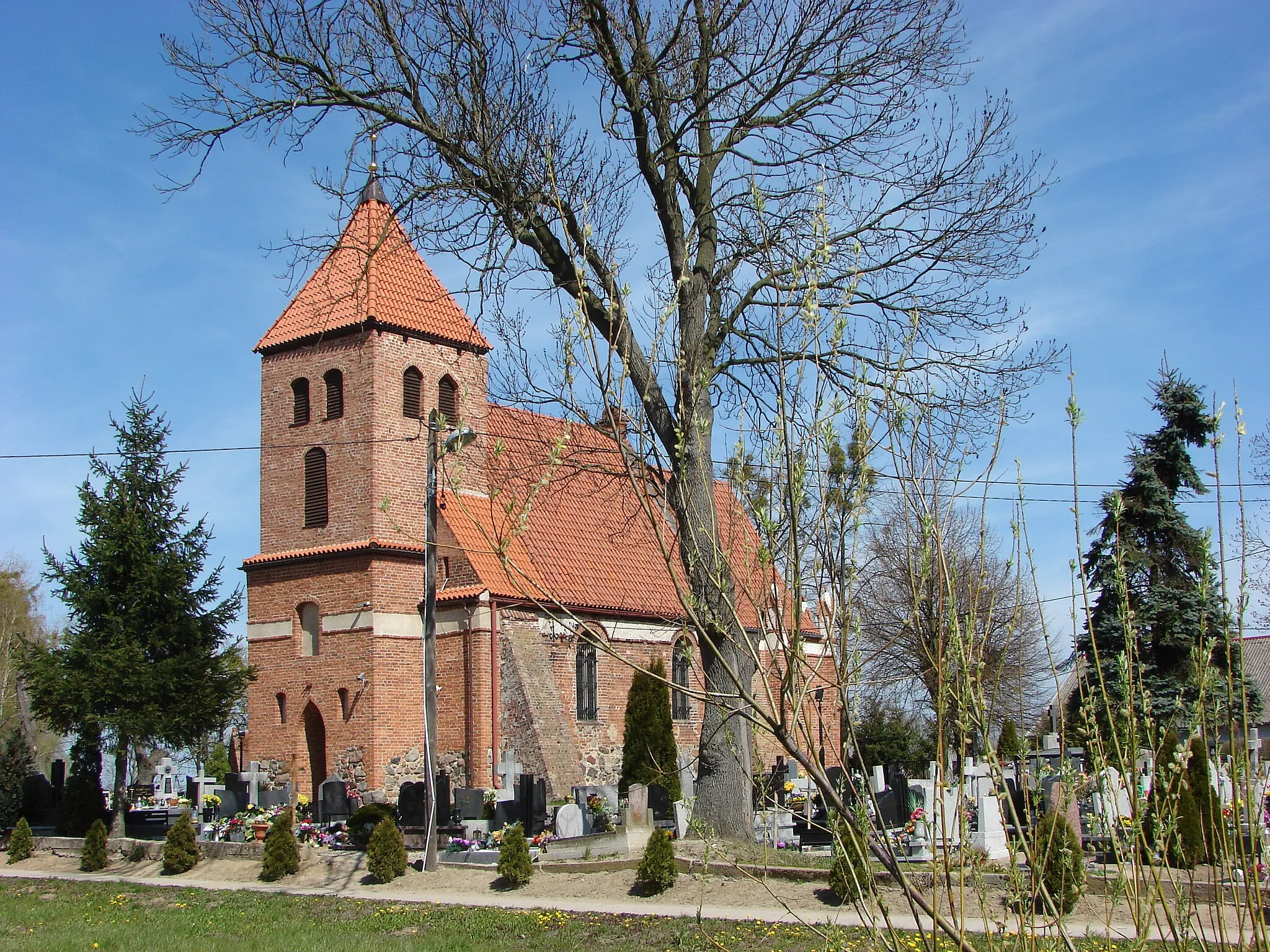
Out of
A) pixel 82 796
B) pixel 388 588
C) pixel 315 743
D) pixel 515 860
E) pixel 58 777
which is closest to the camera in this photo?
pixel 515 860

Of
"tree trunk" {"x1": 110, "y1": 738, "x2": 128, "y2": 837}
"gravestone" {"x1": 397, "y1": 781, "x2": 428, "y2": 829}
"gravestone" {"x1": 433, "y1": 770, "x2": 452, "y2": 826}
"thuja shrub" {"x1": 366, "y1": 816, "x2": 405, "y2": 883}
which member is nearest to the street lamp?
"thuja shrub" {"x1": 366, "y1": 816, "x2": 405, "y2": 883}

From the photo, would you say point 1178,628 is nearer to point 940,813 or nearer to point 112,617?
point 112,617

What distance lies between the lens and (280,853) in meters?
15.3

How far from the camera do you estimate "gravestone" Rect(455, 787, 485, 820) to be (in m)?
17.4

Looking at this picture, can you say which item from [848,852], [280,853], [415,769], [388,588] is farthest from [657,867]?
[388,588]

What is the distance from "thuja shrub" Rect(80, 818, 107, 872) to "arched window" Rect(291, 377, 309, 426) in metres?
10.0

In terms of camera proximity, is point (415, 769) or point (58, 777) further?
point (415, 769)

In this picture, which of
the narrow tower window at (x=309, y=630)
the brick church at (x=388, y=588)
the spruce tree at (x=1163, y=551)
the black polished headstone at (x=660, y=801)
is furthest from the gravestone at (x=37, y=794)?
the spruce tree at (x=1163, y=551)

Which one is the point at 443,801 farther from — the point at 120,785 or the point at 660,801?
the point at 120,785

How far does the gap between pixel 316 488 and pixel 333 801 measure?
23.4 ft

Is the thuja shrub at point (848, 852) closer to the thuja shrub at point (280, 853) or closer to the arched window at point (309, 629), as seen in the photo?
the thuja shrub at point (280, 853)

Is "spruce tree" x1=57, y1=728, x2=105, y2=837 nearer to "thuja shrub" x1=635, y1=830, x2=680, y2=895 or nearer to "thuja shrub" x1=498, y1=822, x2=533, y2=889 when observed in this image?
"thuja shrub" x1=498, y1=822, x2=533, y2=889

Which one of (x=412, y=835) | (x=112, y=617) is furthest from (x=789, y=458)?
(x=112, y=617)

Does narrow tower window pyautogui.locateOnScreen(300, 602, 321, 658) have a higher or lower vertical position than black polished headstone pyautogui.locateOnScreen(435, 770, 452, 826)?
higher
